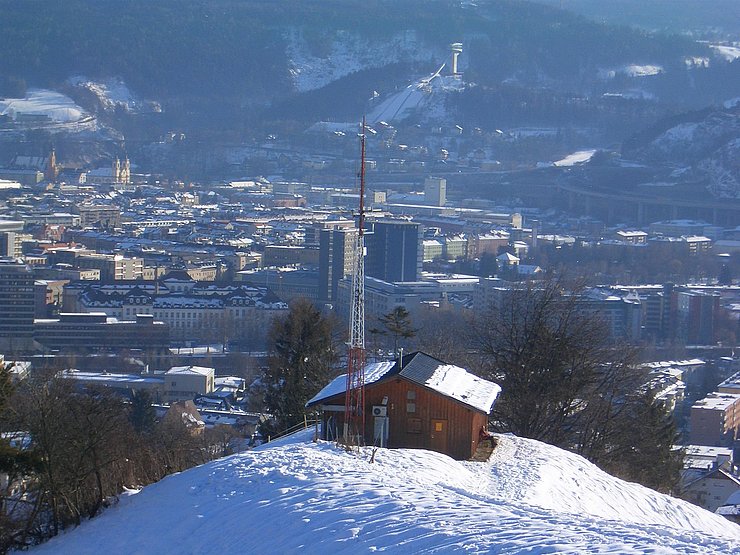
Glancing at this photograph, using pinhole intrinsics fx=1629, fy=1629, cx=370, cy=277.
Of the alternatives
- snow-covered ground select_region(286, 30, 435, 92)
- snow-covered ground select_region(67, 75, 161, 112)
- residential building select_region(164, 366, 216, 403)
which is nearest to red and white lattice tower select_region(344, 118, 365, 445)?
residential building select_region(164, 366, 216, 403)

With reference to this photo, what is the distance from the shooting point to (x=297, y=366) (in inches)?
471

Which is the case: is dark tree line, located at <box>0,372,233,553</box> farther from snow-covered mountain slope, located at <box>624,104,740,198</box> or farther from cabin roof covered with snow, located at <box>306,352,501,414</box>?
snow-covered mountain slope, located at <box>624,104,740,198</box>

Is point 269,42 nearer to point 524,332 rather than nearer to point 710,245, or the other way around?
point 710,245

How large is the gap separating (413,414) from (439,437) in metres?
0.20

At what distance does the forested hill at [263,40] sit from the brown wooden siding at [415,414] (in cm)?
7422

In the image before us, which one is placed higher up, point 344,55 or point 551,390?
point 344,55

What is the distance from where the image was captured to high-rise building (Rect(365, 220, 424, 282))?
112 feet

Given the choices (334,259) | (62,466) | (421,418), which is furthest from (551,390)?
(334,259)

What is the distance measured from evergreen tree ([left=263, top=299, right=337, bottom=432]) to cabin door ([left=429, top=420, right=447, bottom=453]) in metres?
2.39

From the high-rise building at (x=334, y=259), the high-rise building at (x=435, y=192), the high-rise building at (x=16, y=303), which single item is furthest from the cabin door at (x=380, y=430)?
the high-rise building at (x=435, y=192)

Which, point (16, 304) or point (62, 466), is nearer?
point (62, 466)

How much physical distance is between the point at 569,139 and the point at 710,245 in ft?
93.0

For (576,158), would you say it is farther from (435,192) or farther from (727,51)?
(727,51)

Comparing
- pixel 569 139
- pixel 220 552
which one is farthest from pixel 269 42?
pixel 220 552
